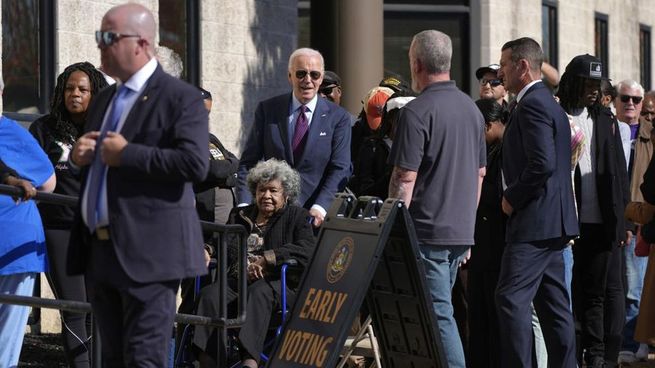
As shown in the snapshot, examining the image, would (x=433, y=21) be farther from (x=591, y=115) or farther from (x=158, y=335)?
Answer: (x=158, y=335)

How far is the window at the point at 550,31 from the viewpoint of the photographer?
22.3m

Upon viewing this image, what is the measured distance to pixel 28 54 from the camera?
12.6 metres

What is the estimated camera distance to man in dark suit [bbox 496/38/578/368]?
8891 mm

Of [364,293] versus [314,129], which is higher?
[314,129]

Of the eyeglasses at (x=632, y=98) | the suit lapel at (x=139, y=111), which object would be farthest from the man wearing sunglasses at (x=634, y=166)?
the suit lapel at (x=139, y=111)

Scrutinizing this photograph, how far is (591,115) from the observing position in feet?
35.7

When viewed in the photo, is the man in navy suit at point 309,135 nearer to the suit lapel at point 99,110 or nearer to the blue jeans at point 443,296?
the blue jeans at point 443,296

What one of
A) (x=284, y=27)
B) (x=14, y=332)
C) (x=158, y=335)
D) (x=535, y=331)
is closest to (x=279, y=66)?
(x=284, y=27)

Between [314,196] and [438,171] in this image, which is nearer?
[438,171]

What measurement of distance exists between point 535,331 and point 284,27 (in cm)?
621

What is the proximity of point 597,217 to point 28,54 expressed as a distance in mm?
4634

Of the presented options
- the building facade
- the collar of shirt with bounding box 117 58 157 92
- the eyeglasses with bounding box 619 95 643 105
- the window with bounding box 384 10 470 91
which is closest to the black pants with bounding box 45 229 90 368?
the collar of shirt with bounding box 117 58 157 92

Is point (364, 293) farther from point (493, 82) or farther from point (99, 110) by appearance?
point (493, 82)

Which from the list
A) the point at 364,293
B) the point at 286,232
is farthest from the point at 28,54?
the point at 364,293
